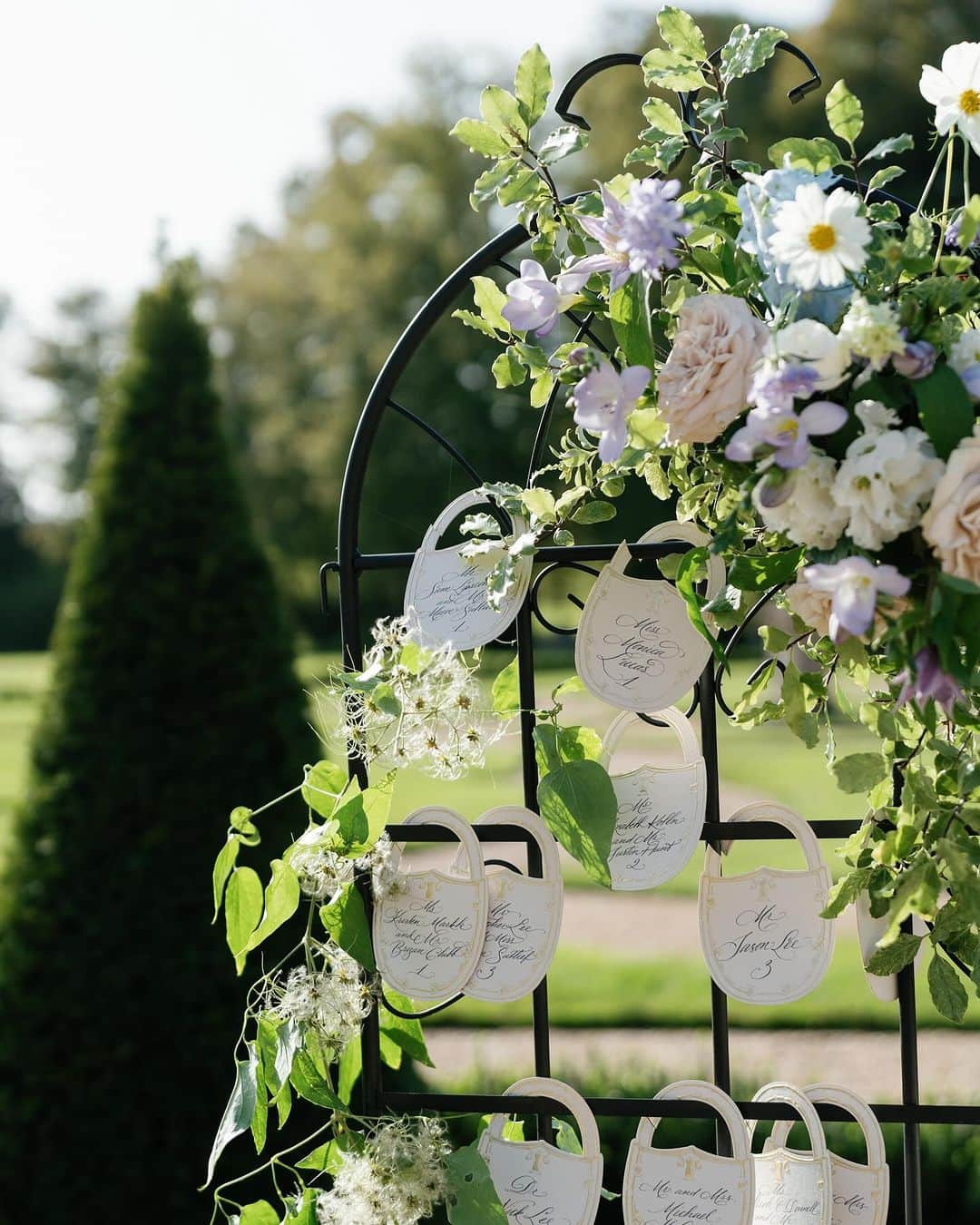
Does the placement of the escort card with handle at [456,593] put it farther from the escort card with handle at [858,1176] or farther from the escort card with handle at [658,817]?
the escort card with handle at [858,1176]

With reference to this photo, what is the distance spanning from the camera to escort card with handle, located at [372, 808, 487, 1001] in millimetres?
1262

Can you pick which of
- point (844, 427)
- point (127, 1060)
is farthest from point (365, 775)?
point (127, 1060)

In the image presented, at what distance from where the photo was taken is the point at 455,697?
124cm

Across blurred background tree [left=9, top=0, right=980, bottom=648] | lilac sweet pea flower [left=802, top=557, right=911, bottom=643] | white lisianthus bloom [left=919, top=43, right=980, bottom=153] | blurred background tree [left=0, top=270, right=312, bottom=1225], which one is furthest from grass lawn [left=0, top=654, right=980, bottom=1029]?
blurred background tree [left=9, top=0, right=980, bottom=648]

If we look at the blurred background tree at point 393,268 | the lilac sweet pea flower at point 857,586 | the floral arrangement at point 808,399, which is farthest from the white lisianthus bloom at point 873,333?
the blurred background tree at point 393,268

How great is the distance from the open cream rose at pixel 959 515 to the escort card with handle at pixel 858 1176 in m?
0.59

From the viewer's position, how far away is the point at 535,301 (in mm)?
1067

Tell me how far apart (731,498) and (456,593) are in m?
0.32

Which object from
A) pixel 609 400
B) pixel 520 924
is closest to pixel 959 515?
pixel 609 400

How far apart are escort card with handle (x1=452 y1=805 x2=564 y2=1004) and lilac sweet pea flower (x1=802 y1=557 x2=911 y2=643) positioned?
487 millimetres

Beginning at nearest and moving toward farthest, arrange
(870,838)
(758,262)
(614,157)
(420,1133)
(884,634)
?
(884,634) → (758,262) → (870,838) → (420,1133) → (614,157)

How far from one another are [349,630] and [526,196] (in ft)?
1.65

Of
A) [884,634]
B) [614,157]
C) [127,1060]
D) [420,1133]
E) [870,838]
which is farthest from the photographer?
[614,157]

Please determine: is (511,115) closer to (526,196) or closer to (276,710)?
(526,196)
